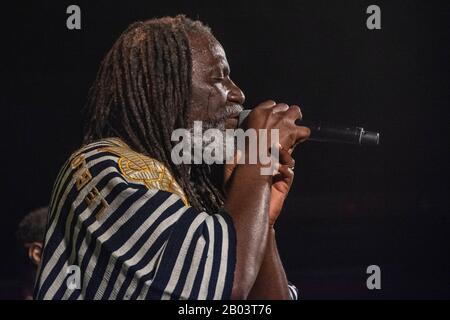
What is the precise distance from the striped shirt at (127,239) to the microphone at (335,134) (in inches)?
14.1

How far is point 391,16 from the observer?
3.66 meters

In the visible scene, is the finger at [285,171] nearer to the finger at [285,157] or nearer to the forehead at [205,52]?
the finger at [285,157]

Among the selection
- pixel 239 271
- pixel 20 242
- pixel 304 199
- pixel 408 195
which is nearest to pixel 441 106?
pixel 408 195

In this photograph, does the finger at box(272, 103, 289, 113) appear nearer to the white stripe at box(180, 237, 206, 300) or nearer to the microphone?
the microphone

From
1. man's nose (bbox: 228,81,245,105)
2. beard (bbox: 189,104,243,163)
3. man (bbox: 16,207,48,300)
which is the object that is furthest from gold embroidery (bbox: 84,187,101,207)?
man (bbox: 16,207,48,300)

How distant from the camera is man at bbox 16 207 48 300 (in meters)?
3.01

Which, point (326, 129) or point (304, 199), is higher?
point (326, 129)

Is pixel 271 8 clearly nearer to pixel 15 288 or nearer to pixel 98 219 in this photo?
pixel 15 288

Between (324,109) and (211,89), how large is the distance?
2176 millimetres

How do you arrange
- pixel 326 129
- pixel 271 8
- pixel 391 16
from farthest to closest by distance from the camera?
pixel 391 16
pixel 271 8
pixel 326 129

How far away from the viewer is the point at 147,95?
146cm

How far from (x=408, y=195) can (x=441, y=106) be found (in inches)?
20.3

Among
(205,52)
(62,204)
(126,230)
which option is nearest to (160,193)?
(126,230)
